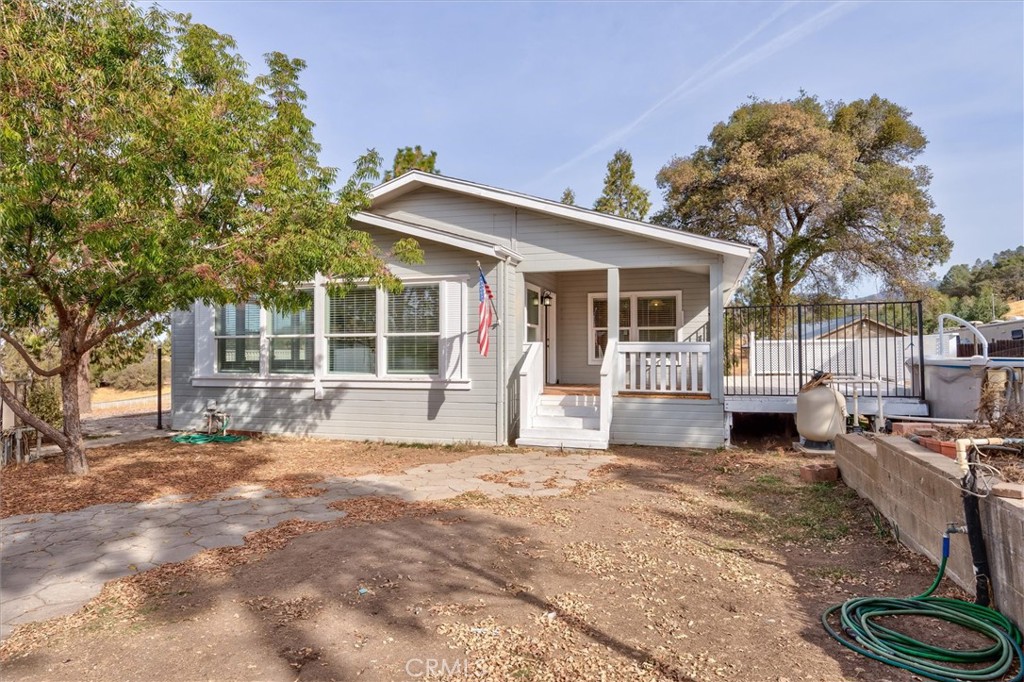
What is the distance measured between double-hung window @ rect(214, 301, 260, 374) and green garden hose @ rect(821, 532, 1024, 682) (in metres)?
9.79

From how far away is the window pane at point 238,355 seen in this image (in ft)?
33.3

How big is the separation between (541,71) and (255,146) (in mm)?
9451

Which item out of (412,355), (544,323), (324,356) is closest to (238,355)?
(324,356)

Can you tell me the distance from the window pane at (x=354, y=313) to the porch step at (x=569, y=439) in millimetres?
3308

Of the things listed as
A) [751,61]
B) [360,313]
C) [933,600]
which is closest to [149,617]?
[933,600]

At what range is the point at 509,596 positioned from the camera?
3244mm

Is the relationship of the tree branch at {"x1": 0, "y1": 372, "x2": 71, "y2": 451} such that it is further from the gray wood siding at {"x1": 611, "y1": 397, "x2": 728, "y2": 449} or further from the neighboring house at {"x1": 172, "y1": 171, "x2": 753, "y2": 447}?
the gray wood siding at {"x1": 611, "y1": 397, "x2": 728, "y2": 449}

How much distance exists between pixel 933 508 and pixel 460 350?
664 cm

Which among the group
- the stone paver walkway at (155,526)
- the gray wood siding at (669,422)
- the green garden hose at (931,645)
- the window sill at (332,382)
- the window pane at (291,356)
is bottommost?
the stone paver walkway at (155,526)

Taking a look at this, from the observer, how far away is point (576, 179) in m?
30.2

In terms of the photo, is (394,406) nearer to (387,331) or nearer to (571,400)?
(387,331)

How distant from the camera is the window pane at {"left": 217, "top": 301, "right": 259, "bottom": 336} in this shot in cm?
1011

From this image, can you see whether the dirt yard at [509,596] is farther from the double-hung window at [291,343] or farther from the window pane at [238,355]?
the window pane at [238,355]

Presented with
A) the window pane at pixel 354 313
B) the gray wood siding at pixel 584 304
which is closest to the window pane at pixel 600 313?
the gray wood siding at pixel 584 304
